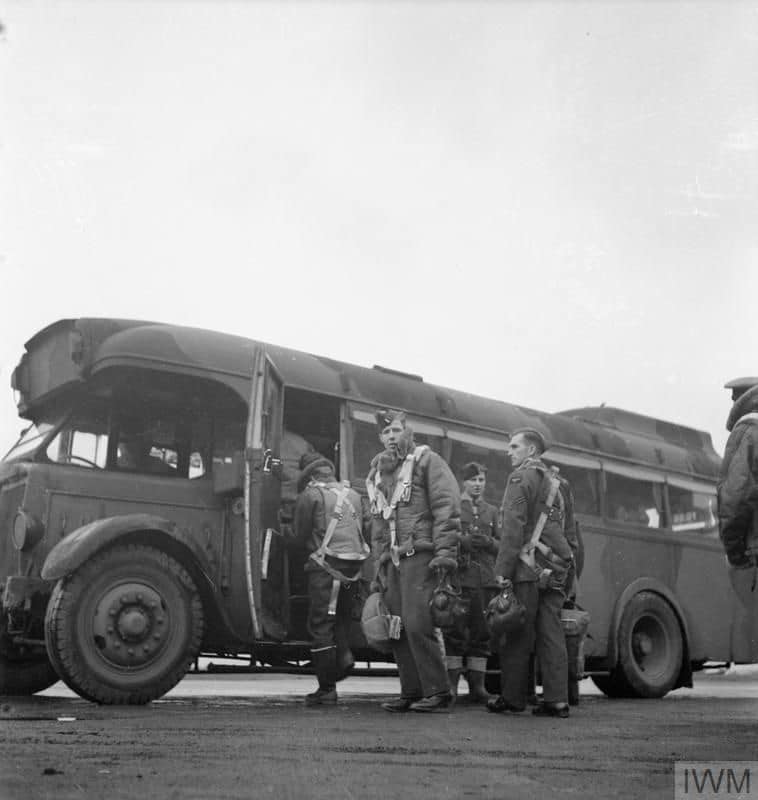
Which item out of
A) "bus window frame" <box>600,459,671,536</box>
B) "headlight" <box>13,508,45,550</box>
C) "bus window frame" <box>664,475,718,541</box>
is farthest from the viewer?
"bus window frame" <box>664,475,718,541</box>

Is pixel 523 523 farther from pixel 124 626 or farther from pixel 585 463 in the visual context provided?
pixel 585 463

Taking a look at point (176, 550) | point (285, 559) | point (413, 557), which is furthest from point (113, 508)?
point (413, 557)

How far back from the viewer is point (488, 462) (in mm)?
10711

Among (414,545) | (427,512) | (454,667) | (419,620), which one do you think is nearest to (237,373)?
(427,512)

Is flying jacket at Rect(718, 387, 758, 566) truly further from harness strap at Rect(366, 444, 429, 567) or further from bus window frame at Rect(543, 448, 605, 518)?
bus window frame at Rect(543, 448, 605, 518)

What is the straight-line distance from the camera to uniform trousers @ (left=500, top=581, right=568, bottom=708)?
25.1ft

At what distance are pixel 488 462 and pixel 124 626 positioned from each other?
13.3ft

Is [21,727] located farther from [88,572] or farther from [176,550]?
[176,550]

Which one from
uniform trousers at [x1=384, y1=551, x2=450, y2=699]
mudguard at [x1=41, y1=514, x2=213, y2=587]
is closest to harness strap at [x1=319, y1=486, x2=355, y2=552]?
uniform trousers at [x1=384, y1=551, x2=450, y2=699]

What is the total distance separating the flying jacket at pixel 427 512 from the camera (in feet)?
25.1

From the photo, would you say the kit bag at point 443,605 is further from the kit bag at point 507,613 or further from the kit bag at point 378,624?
the kit bag at point 378,624

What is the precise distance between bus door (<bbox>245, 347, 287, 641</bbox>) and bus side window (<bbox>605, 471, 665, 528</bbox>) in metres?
4.43

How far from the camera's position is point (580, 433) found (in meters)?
12.0

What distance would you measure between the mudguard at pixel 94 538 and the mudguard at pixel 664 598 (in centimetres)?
502
